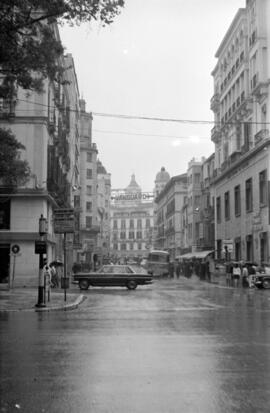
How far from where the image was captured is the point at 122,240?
17750 cm

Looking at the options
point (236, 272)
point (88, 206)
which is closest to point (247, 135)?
point (236, 272)

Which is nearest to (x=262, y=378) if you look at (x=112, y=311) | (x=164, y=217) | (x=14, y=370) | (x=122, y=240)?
(x=14, y=370)

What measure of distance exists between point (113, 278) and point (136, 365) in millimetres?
26334

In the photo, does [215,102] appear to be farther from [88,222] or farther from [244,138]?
[88,222]

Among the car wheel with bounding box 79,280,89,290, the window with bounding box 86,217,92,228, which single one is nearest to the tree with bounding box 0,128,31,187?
the car wheel with bounding box 79,280,89,290

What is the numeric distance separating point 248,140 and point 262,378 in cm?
4235

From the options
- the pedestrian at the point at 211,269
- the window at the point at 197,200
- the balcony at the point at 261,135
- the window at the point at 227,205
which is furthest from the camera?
the window at the point at 197,200

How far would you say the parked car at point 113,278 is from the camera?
115 ft

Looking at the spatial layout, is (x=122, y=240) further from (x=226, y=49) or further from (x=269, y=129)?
(x=269, y=129)

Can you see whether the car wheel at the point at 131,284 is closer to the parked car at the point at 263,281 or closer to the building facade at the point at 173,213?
the parked car at the point at 263,281

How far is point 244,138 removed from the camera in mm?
50219

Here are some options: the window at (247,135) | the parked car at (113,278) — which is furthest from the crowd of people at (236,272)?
the window at (247,135)

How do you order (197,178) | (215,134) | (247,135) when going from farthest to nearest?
1. (197,178)
2. (215,134)
3. (247,135)

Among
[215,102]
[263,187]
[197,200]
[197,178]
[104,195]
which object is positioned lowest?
[263,187]
